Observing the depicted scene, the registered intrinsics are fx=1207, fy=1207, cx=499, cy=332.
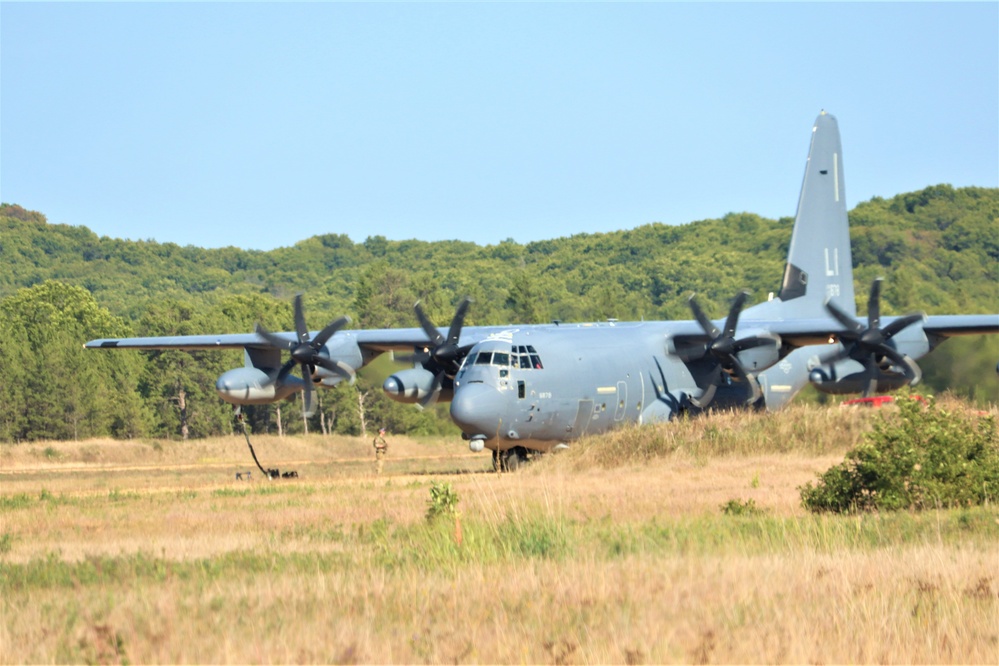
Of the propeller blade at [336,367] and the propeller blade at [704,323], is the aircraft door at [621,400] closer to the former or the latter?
the propeller blade at [704,323]

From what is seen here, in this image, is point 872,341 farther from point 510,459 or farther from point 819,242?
point 510,459

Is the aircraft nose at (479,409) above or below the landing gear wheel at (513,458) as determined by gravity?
above

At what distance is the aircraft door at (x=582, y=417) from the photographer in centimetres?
2602

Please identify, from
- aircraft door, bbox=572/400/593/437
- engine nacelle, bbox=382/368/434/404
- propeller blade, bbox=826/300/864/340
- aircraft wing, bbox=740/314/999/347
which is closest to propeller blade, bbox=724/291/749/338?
aircraft wing, bbox=740/314/999/347

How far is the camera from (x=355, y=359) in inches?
1216

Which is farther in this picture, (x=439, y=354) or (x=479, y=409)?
(x=439, y=354)

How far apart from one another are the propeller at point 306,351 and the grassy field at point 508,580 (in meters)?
10.5

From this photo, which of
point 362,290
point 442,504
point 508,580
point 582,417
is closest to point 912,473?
point 442,504

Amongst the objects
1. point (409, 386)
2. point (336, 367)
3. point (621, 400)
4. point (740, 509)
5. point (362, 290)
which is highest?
point (362, 290)

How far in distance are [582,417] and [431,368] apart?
4.70 metres

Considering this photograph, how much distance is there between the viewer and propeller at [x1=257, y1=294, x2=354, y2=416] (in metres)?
29.2

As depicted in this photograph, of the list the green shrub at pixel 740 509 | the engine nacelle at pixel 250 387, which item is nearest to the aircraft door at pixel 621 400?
the engine nacelle at pixel 250 387

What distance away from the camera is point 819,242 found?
34625mm

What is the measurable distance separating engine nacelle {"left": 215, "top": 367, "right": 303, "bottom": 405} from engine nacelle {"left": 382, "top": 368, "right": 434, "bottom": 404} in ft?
11.1
